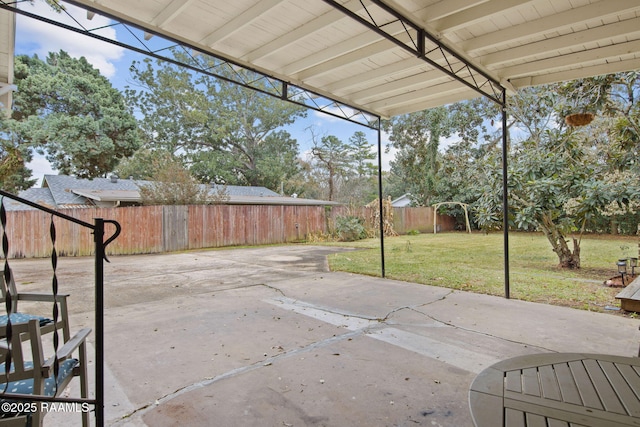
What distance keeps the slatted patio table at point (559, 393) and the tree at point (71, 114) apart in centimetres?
1582

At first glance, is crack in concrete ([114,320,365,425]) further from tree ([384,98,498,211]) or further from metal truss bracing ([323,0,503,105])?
tree ([384,98,498,211])

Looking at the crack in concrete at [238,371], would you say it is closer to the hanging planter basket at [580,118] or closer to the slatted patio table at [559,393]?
the slatted patio table at [559,393]

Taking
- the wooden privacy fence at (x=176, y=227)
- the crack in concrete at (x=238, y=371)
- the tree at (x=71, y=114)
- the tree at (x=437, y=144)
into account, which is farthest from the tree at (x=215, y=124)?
the crack in concrete at (x=238, y=371)

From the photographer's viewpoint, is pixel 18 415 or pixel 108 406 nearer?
pixel 18 415

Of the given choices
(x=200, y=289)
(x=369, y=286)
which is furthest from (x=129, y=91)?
(x=369, y=286)

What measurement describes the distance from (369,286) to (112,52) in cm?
2051

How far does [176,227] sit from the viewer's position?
1091cm

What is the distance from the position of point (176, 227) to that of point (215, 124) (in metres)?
11.6

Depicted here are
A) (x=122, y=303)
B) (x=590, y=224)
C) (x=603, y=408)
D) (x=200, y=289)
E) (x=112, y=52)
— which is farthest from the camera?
(x=112, y=52)

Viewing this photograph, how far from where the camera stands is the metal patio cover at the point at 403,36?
314 centimetres

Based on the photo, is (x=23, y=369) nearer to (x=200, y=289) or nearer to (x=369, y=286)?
(x=200, y=289)

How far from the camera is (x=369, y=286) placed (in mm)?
5219

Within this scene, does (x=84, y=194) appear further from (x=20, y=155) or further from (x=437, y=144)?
(x=437, y=144)

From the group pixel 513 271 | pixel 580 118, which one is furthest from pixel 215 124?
pixel 580 118
